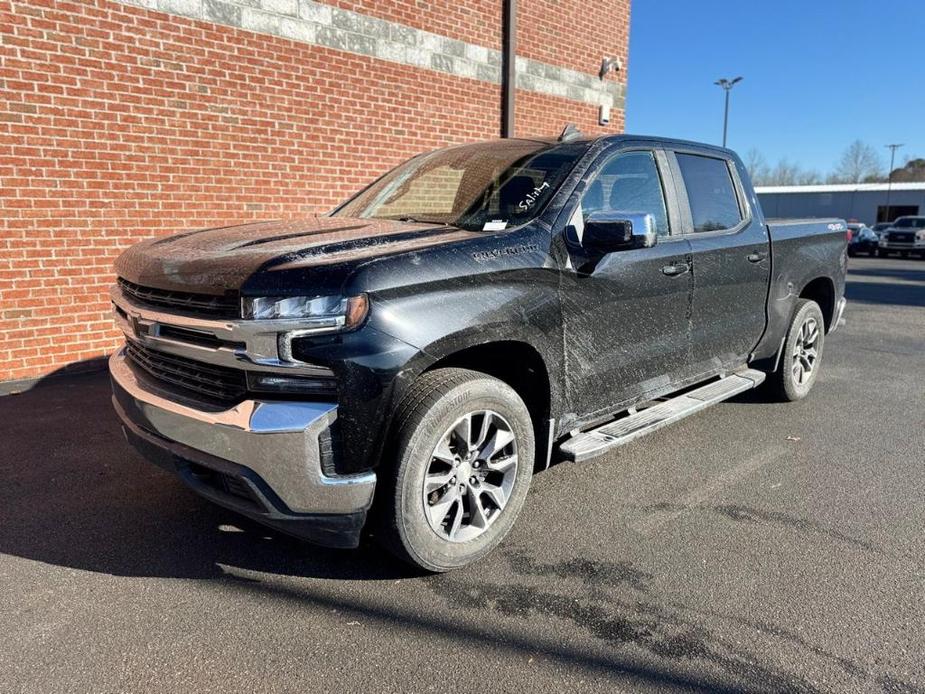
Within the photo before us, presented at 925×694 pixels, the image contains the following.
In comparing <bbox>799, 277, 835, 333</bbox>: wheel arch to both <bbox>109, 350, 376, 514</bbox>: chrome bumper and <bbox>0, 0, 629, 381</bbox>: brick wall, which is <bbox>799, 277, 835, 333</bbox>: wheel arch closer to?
<bbox>109, 350, 376, 514</bbox>: chrome bumper

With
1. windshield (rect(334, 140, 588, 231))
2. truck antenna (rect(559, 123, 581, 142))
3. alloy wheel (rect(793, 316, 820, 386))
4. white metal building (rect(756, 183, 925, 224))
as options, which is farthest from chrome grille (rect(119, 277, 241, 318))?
white metal building (rect(756, 183, 925, 224))

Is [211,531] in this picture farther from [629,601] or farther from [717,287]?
[717,287]

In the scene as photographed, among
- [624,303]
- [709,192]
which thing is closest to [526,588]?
[624,303]

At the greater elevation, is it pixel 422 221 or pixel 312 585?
pixel 422 221

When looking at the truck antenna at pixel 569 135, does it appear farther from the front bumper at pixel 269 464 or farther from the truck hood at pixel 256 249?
the front bumper at pixel 269 464

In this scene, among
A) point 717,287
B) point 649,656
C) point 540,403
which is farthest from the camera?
point 717,287

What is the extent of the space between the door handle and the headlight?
211 cm

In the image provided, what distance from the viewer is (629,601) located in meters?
2.78

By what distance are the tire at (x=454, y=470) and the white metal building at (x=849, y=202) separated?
172 feet

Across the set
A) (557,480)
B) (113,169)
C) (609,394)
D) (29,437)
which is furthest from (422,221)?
(113,169)

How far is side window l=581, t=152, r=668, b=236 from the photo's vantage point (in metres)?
3.59

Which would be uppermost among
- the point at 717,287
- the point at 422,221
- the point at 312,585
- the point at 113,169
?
the point at 113,169

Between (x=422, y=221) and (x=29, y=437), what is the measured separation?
10.5ft

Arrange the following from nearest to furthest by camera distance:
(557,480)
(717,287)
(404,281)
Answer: (404,281), (557,480), (717,287)
